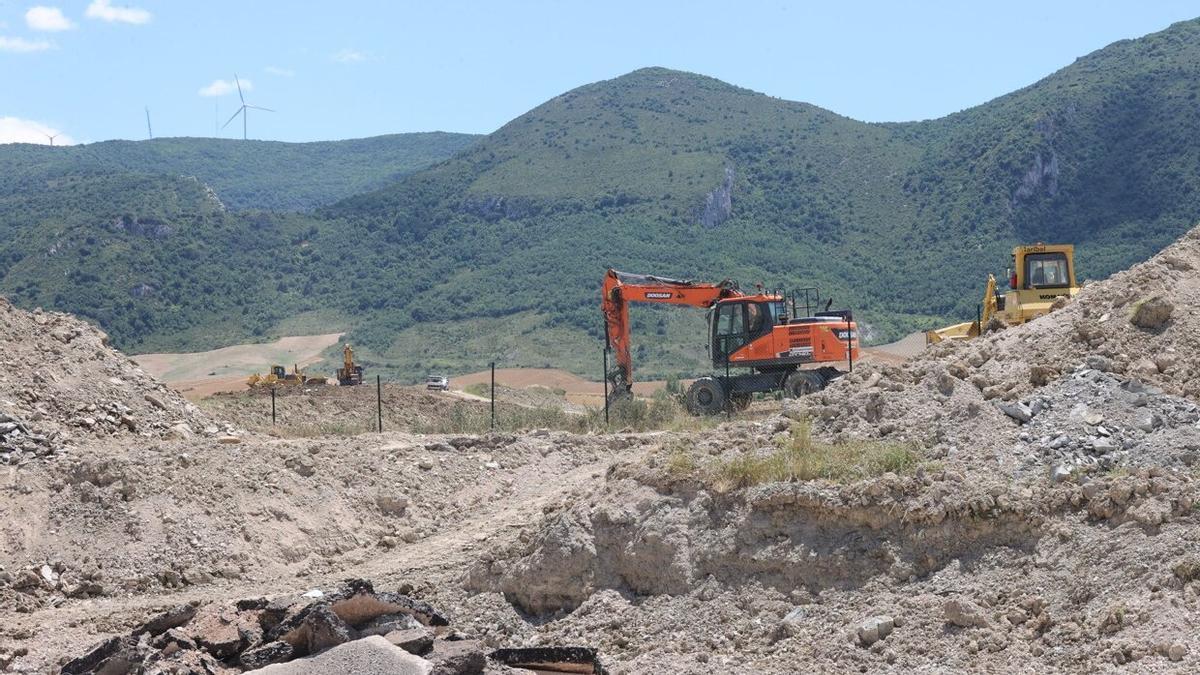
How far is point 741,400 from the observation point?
87.0 ft

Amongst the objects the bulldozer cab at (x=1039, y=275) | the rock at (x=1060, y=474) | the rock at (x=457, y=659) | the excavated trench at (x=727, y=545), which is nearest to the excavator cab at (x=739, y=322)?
the bulldozer cab at (x=1039, y=275)

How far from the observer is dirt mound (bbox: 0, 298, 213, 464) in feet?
62.2

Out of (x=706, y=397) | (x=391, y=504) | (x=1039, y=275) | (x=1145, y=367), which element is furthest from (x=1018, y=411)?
(x=706, y=397)

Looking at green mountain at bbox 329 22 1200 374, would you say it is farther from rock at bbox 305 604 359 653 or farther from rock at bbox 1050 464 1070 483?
rock at bbox 305 604 359 653

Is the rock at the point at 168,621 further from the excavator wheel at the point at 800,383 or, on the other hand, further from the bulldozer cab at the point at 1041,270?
the bulldozer cab at the point at 1041,270

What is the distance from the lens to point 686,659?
38.9ft

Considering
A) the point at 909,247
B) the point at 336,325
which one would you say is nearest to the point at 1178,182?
the point at 909,247

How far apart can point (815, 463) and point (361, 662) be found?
14.8 ft

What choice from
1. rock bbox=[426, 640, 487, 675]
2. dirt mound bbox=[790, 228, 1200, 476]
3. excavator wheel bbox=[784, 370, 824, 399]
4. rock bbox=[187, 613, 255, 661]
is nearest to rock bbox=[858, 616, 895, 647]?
dirt mound bbox=[790, 228, 1200, 476]

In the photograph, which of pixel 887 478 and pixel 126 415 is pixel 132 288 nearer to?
pixel 126 415

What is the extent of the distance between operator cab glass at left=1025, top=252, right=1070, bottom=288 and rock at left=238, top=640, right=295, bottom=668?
1760cm

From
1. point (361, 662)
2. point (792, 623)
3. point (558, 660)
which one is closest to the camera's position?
point (361, 662)

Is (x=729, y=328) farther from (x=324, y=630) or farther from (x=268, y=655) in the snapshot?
(x=268, y=655)

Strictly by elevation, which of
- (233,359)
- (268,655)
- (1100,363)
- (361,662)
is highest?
(1100,363)
